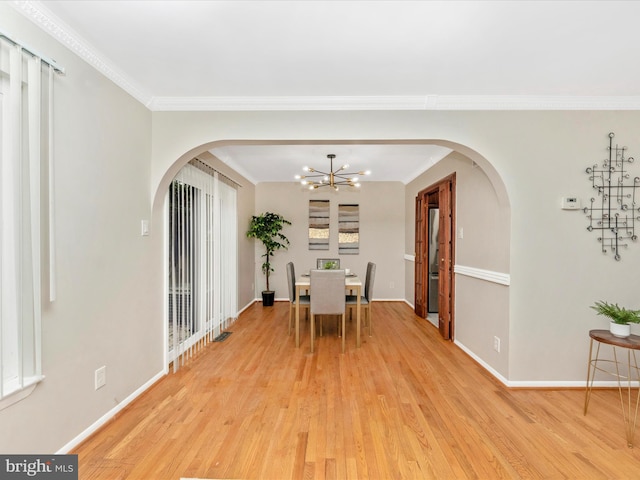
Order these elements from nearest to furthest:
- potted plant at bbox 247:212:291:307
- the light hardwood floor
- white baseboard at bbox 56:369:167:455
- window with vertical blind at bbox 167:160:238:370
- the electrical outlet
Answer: the light hardwood floor, white baseboard at bbox 56:369:167:455, the electrical outlet, window with vertical blind at bbox 167:160:238:370, potted plant at bbox 247:212:291:307

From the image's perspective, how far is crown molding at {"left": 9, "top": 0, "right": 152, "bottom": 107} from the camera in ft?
5.28

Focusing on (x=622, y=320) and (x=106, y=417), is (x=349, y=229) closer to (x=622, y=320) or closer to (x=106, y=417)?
(x=622, y=320)

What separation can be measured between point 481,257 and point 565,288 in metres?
0.74

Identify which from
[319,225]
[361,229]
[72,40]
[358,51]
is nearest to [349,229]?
[361,229]

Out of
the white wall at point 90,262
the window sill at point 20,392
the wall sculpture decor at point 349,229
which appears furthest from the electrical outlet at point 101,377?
the wall sculpture decor at point 349,229

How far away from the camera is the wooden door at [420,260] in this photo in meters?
5.12

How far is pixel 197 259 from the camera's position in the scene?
3557mm

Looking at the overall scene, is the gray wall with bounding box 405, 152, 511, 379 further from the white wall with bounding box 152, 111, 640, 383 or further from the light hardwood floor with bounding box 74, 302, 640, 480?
the light hardwood floor with bounding box 74, 302, 640, 480

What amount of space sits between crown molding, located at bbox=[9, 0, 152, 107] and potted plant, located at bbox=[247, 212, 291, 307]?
3.43 meters

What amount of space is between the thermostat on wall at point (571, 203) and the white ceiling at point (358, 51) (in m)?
0.78

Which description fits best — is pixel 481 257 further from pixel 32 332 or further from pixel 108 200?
pixel 32 332

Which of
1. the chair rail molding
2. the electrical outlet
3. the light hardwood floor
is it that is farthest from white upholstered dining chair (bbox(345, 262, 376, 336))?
the electrical outlet

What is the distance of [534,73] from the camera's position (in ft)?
7.54

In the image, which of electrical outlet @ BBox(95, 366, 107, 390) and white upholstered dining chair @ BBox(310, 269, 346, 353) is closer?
electrical outlet @ BBox(95, 366, 107, 390)
